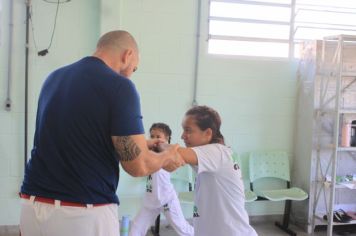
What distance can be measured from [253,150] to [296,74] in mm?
970

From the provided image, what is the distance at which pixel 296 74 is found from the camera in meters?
4.62

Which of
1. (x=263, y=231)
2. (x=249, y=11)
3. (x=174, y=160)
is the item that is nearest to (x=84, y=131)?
(x=174, y=160)

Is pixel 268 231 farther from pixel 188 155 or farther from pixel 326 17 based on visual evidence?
pixel 188 155

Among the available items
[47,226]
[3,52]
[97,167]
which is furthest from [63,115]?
[3,52]

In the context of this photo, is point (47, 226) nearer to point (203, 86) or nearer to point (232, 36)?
point (203, 86)

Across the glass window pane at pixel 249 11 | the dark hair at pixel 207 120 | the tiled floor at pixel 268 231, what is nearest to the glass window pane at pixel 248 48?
the glass window pane at pixel 249 11

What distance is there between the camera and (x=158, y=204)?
349 cm

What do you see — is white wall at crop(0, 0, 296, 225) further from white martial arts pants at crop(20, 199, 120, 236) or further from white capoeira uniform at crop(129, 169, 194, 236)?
white martial arts pants at crop(20, 199, 120, 236)

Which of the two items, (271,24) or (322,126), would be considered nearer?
(322,126)

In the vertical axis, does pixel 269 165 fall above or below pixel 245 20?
A: below

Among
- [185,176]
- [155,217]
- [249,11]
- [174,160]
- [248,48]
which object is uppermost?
[249,11]

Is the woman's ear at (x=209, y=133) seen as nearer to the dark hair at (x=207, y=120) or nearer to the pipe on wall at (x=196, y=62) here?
the dark hair at (x=207, y=120)

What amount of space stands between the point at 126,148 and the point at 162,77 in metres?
2.73

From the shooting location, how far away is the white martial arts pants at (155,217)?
345 centimetres
